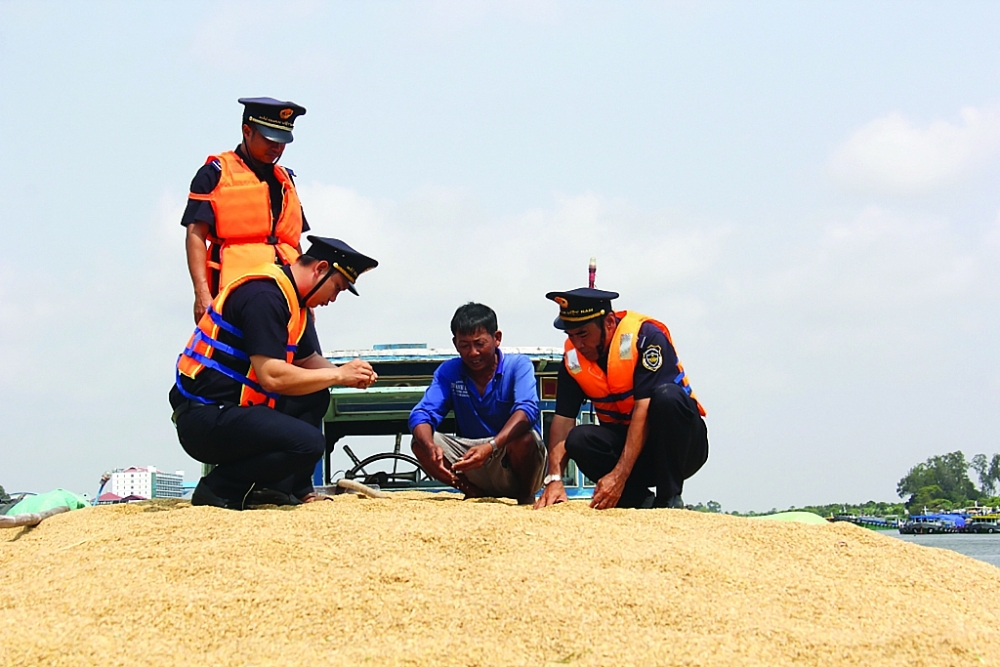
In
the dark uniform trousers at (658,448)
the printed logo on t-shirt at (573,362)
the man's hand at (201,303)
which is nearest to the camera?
the dark uniform trousers at (658,448)

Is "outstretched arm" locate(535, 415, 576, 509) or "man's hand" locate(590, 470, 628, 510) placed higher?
"outstretched arm" locate(535, 415, 576, 509)

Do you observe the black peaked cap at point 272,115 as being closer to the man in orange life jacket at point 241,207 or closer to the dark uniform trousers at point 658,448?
the man in orange life jacket at point 241,207

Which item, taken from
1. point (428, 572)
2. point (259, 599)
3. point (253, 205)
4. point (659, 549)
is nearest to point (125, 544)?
point (259, 599)

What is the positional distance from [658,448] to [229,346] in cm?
193

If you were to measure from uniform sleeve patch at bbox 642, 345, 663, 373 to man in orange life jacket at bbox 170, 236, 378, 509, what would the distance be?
1.31m

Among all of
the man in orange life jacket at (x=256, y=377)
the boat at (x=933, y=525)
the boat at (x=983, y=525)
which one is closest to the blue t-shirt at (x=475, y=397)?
the man in orange life jacket at (x=256, y=377)

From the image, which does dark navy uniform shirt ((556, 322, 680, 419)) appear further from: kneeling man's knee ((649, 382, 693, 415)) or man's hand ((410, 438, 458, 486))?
man's hand ((410, 438, 458, 486))

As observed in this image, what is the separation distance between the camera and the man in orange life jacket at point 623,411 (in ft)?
14.7

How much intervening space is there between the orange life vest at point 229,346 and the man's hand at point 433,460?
1032 millimetres

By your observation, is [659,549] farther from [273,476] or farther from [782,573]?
[273,476]

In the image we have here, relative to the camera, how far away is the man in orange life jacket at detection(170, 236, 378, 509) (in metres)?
3.90

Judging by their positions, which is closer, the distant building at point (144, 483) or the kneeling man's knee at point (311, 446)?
the kneeling man's knee at point (311, 446)

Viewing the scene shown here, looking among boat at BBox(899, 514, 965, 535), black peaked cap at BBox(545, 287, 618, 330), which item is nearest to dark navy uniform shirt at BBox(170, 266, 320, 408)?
black peaked cap at BBox(545, 287, 618, 330)

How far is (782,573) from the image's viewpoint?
9.71 ft
